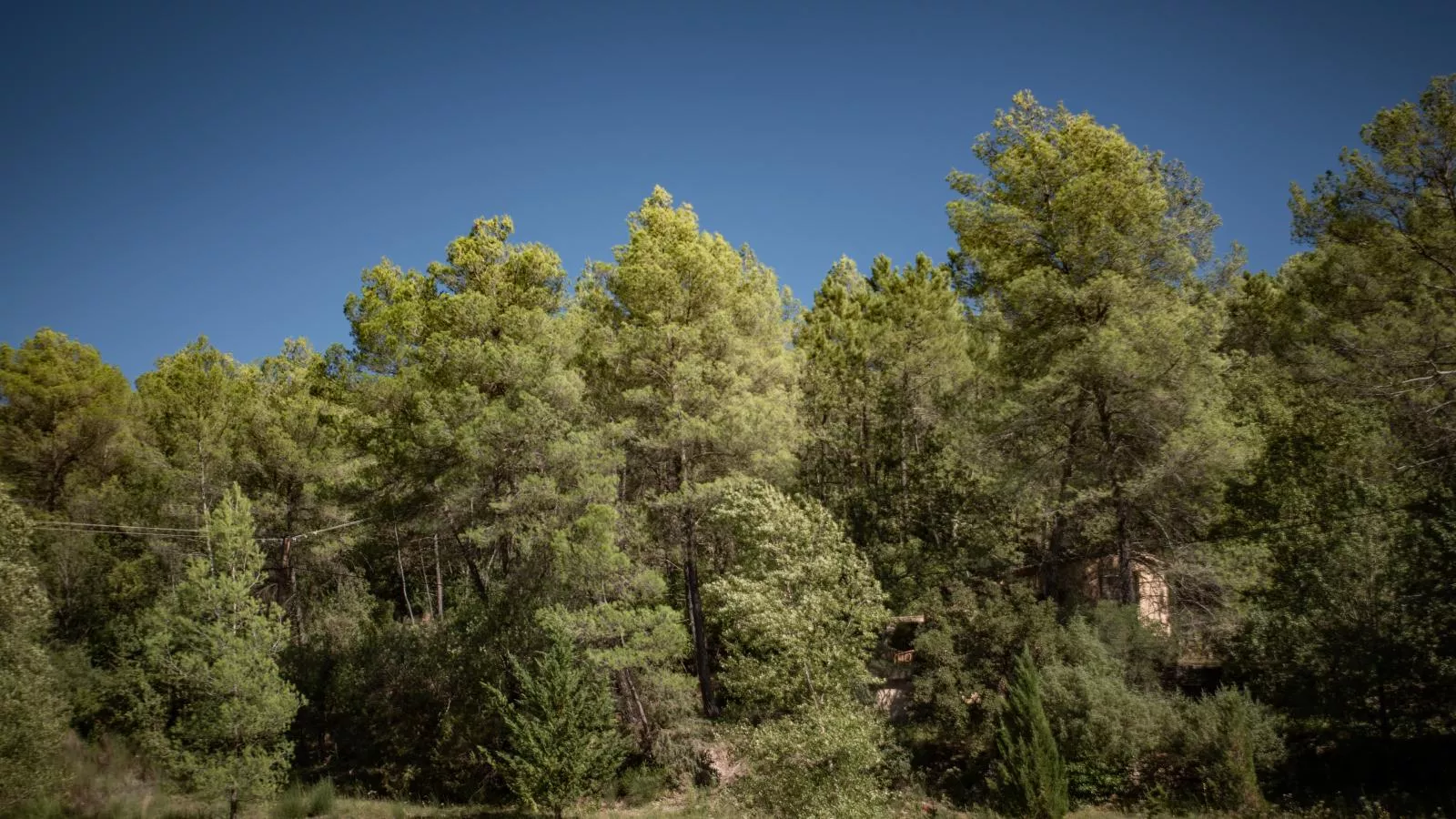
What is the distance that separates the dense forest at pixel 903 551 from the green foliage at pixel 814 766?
0.25ft

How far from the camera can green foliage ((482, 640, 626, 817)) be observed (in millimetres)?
15125

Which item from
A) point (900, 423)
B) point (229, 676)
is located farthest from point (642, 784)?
point (900, 423)

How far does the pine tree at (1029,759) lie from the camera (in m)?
14.4

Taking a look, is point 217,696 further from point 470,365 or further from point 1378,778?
point 1378,778

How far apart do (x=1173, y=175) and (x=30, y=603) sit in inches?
1317

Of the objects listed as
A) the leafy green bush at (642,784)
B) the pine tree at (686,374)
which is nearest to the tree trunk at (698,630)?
the pine tree at (686,374)

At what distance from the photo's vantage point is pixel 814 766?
12719mm

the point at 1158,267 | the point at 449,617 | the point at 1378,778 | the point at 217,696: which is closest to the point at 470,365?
the point at 449,617

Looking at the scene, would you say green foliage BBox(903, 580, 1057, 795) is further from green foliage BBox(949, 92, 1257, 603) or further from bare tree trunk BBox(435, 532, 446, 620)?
bare tree trunk BBox(435, 532, 446, 620)

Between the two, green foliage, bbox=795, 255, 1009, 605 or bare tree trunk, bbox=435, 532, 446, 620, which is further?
bare tree trunk, bbox=435, 532, 446, 620

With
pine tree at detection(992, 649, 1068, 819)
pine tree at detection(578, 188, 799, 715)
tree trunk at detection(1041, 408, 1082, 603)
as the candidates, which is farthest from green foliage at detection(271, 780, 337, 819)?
tree trunk at detection(1041, 408, 1082, 603)

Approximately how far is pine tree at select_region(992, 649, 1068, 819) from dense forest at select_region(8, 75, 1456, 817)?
0.06 m

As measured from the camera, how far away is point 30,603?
17109 mm

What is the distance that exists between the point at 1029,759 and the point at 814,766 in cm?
477
